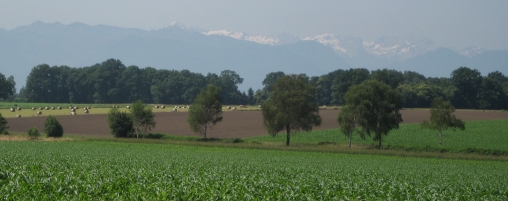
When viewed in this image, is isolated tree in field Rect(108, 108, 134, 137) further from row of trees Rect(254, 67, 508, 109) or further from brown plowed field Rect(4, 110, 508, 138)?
row of trees Rect(254, 67, 508, 109)

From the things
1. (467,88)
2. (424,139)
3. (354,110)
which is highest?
(467,88)

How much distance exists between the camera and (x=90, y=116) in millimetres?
108750

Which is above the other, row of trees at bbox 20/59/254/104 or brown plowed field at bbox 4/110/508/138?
row of trees at bbox 20/59/254/104

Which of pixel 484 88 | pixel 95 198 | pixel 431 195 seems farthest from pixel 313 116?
pixel 484 88

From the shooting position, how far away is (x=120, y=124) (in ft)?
253

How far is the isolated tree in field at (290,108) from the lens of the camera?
228 feet

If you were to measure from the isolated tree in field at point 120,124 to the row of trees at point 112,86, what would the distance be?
9837 cm

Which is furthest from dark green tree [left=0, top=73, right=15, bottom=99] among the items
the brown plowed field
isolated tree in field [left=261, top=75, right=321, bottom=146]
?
isolated tree in field [left=261, top=75, right=321, bottom=146]

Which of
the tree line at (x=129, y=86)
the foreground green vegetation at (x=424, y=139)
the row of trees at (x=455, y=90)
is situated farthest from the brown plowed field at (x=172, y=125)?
the tree line at (x=129, y=86)

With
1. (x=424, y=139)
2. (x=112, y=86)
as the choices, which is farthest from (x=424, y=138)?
(x=112, y=86)

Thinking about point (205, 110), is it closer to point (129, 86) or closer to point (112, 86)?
point (129, 86)

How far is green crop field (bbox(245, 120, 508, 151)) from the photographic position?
66.4 metres

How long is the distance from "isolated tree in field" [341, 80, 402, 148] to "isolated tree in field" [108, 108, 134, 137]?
33.1m

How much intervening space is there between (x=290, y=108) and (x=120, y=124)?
2656 centimetres
